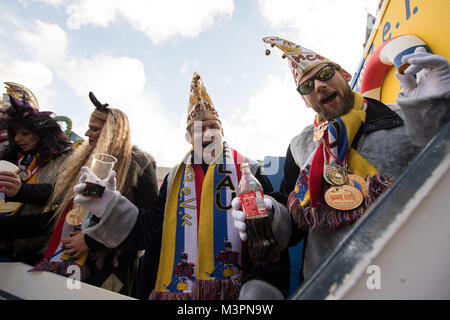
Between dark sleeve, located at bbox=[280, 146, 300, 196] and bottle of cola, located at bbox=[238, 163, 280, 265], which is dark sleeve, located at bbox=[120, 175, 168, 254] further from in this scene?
dark sleeve, located at bbox=[280, 146, 300, 196]

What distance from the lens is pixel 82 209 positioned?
5.60 feet

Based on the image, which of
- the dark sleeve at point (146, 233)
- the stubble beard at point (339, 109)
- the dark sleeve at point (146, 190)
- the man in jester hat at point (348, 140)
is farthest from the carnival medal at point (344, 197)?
the dark sleeve at point (146, 190)

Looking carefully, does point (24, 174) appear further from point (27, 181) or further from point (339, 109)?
point (339, 109)

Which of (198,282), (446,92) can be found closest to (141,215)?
(198,282)

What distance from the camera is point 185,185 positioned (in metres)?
1.69

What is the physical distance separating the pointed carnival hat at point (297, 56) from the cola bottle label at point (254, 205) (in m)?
0.93

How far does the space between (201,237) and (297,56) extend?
1.38m

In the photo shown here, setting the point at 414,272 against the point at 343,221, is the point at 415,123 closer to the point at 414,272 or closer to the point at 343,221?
the point at 343,221

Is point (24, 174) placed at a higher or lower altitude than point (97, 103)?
lower

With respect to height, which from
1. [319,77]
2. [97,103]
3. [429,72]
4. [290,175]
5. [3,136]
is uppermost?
[3,136]

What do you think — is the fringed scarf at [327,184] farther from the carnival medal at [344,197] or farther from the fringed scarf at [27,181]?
the fringed scarf at [27,181]

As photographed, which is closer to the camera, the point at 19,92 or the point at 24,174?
the point at 24,174

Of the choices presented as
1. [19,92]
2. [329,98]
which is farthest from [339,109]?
[19,92]
